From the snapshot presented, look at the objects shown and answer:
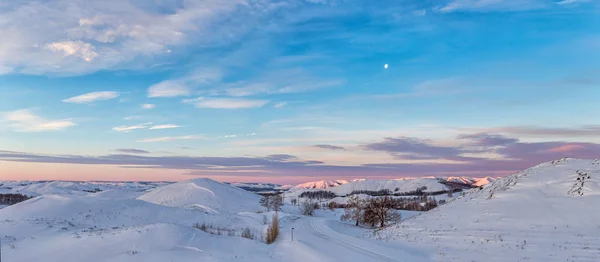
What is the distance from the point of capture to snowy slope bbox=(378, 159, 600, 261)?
988 inches

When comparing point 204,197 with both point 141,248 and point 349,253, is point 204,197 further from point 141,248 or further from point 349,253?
point 349,253

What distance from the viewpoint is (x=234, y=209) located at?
117m

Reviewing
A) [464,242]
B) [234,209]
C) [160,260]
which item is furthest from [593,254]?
[234,209]

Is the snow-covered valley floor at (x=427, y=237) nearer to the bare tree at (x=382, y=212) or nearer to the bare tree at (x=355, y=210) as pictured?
the bare tree at (x=382, y=212)

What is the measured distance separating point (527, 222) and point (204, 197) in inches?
4425

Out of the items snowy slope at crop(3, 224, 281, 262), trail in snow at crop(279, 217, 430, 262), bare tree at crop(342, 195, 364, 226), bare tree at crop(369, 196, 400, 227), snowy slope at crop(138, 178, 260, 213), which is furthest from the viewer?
snowy slope at crop(138, 178, 260, 213)

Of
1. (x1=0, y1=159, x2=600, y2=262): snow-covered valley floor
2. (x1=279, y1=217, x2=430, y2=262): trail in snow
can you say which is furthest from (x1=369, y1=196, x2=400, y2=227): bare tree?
(x1=279, y1=217, x2=430, y2=262): trail in snow

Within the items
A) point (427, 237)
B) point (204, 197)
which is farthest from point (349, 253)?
point (204, 197)

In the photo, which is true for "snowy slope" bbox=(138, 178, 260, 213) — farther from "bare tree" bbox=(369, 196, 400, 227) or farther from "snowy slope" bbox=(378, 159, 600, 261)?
"snowy slope" bbox=(378, 159, 600, 261)

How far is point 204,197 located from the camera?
13075 centimetres

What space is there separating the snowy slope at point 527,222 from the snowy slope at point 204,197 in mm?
86841

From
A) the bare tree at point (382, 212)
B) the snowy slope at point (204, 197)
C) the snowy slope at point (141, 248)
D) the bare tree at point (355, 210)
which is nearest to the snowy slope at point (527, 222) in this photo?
the snowy slope at point (141, 248)

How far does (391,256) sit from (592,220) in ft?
61.2

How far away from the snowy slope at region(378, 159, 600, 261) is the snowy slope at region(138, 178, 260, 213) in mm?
86841
